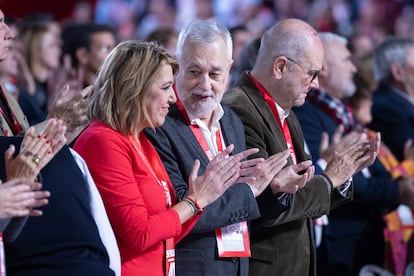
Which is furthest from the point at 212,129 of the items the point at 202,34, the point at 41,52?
the point at 41,52

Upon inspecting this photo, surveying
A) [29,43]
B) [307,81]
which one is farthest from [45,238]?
[29,43]

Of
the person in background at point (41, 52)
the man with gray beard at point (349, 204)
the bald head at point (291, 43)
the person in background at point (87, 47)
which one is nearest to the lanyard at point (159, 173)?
the bald head at point (291, 43)

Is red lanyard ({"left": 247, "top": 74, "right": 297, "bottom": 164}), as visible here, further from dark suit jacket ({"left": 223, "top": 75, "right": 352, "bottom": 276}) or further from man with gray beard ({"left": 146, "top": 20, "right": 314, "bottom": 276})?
man with gray beard ({"left": 146, "top": 20, "right": 314, "bottom": 276})

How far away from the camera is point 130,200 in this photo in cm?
378

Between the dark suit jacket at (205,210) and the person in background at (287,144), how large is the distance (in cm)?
28

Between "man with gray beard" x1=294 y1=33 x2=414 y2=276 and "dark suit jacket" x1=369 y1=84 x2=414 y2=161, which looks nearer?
"man with gray beard" x1=294 y1=33 x2=414 y2=276

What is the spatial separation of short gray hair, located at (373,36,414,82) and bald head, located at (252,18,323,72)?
241 centimetres

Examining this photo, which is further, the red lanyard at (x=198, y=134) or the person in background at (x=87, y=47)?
the person in background at (x=87, y=47)

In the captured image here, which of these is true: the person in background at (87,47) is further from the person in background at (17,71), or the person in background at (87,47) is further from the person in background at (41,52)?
the person in background at (41,52)

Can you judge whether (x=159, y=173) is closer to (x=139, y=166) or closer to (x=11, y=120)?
(x=139, y=166)

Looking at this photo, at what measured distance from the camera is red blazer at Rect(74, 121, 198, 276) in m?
3.77

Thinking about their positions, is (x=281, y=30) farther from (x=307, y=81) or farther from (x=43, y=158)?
(x=43, y=158)

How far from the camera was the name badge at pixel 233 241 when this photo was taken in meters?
4.18

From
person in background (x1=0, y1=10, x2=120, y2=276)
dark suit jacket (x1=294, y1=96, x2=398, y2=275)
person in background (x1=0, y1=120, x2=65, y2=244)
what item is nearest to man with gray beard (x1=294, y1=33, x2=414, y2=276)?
dark suit jacket (x1=294, y1=96, x2=398, y2=275)
